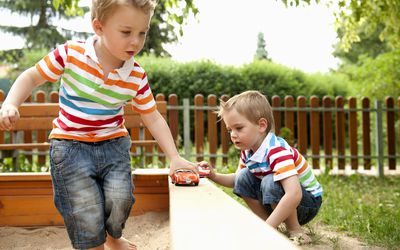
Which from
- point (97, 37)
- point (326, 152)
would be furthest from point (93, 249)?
point (326, 152)

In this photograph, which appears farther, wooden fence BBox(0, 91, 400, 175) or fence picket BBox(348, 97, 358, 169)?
fence picket BBox(348, 97, 358, 169)

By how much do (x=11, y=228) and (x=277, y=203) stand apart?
5.88ft

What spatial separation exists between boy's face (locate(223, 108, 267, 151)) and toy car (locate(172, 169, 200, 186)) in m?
Result: 0.37

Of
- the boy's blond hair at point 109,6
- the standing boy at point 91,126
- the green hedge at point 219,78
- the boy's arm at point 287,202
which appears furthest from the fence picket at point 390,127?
the boy's blond hair at point 109,6

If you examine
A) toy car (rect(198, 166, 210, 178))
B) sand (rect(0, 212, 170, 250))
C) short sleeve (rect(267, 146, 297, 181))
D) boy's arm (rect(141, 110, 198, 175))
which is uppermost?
boy's arm (rect(141, 110, 198, 175))

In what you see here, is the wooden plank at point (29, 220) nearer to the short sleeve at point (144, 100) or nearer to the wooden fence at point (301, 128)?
the short sleeve at point (144, 100)

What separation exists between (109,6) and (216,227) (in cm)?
116

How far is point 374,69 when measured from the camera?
13461 mm

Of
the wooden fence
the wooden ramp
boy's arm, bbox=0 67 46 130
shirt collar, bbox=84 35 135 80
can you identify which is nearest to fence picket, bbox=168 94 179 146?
the wooden fence

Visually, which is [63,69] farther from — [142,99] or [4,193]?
[4,193]

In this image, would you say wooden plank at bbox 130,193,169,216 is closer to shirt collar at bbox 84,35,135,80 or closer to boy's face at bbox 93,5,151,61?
shirt collar at bbox 84,35,135,80

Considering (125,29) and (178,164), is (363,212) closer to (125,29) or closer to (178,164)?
(178,164)

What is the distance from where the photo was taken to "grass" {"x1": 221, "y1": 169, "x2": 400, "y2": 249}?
3.47m

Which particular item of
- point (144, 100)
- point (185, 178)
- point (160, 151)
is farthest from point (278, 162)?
point (160, 151)
